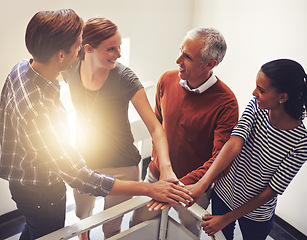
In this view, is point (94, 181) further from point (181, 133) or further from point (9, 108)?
point (181, 133)

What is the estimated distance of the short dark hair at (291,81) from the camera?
55.4 inches

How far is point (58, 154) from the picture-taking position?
4.27ft

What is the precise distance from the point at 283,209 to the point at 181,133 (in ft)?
4.50

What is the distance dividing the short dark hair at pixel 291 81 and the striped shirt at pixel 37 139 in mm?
736

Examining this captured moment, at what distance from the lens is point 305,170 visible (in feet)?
8.10

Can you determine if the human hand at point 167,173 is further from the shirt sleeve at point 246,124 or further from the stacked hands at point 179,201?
the shirt sleeve at point 246,124

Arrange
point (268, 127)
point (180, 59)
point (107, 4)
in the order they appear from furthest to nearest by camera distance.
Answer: point (107, 4) < point (180, 59) < point (268, 127)

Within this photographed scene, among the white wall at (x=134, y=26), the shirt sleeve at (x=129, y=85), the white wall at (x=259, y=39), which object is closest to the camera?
the shirt sleeve at (x=129, y=85)

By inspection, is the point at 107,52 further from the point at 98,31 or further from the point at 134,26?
the point at 134,26

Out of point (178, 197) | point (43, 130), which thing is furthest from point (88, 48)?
point (178, 197)

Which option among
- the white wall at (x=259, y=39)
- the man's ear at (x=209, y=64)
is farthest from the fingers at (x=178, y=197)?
the white wall at (x=259, y=39)

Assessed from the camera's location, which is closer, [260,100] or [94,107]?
[260,100]

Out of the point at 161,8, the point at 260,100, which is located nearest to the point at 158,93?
the point at 260,100

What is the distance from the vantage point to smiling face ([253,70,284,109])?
144cm
